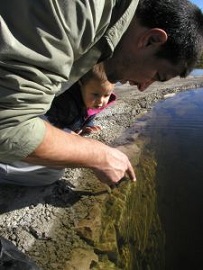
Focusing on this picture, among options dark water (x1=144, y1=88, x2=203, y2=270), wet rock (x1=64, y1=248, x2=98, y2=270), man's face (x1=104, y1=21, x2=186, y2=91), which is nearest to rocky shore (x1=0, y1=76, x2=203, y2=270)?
wet rock (x1=64, y1=248, x2=98, y2=270)

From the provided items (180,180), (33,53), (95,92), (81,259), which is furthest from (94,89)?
(180,180)

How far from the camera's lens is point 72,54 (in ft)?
4.72

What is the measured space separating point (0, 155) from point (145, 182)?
3088 mm

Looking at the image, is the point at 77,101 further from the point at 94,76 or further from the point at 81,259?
the point at 81,259

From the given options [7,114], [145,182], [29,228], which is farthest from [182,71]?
[145,182]

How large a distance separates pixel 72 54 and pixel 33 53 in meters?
0.17

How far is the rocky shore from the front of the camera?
116 inches

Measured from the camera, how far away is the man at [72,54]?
130 cm

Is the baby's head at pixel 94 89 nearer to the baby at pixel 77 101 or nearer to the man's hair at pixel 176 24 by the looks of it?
the baby at pixel 77 101

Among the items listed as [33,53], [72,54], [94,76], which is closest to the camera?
[33,53]

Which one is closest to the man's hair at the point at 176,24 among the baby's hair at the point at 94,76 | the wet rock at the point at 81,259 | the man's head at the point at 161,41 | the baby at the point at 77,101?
the man's head at the point at 161,41

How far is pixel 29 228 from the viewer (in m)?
3.13

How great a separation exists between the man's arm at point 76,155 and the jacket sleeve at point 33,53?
4.2 inches

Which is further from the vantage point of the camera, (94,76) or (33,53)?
(94,76)
